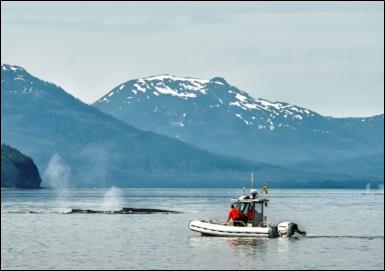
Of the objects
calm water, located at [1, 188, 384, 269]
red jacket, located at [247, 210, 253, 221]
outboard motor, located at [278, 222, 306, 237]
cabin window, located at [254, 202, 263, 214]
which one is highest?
cabin window, located at [254, 202, 263, 214]

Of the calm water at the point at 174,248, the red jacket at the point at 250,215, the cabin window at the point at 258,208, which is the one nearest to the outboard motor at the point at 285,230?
the calm water at the point at 174,248

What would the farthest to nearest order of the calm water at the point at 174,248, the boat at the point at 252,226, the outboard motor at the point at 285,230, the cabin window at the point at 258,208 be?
the cabin window at the point at 258,208
the outboard motor at the point at 285,230
the boat at the point at 252,226
the calm water at the point at 174,248

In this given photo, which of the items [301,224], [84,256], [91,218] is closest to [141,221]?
[91,218]

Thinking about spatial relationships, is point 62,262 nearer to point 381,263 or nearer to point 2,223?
point 381,263

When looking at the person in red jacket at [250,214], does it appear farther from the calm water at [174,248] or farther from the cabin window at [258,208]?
the calm water at [174,248]

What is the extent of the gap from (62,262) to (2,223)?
59.3 meters

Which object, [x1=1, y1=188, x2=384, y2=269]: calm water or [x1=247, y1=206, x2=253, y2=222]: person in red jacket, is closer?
[x1=1, y1=188, x2=384, y2=269]: calm water

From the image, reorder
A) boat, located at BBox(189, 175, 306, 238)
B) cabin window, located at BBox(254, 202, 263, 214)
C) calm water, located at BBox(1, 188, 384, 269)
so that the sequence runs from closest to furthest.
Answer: calm water, located at BBox(1, 188, 384, 269)
boat, located at BBox(189, 175, 306, 238)
cabin window, located at BBox(254, 202, 263, 214)

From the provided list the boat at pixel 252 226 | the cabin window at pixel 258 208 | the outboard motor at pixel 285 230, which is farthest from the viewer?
the cabin window at pixel 258 208

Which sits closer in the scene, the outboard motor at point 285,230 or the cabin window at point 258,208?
the outboard motor at point 285,230

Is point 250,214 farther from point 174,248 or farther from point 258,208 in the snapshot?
point 174,248

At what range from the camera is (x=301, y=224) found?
442 feet

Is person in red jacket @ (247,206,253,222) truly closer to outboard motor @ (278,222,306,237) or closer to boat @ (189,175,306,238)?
boat @ (189,175,306,238)

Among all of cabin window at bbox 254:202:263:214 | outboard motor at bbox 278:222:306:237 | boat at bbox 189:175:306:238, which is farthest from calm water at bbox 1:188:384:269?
cabin window at bbox 254:202:263:214
